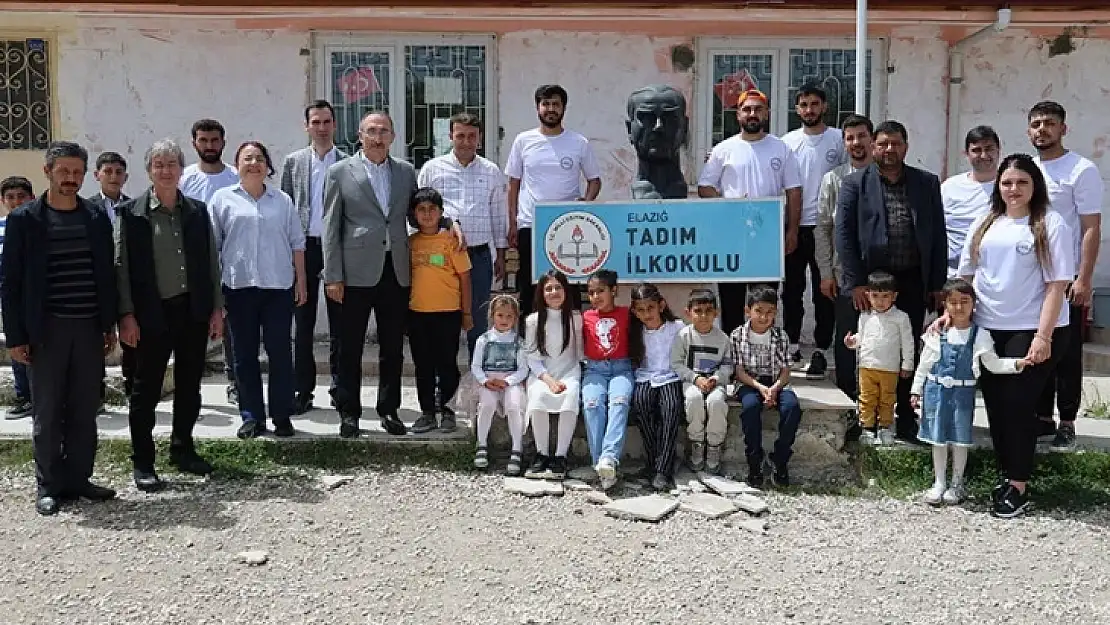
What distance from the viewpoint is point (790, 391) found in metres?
5.25

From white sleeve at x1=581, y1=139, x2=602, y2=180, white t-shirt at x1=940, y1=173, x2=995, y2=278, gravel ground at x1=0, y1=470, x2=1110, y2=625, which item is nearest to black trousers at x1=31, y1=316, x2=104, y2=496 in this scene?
gravel ground at x1=0, y1=470, x2=1110, y2=625

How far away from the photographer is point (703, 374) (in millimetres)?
5289

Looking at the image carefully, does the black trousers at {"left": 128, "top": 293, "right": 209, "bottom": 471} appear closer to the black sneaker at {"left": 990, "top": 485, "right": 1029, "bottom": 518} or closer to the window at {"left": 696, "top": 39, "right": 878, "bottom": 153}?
the black sneaker at {"left": 990, "top": 485, "right": 1029, "bottom": 518}

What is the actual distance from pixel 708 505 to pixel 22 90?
6514 mm

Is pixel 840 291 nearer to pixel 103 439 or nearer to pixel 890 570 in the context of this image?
pixel 890 570

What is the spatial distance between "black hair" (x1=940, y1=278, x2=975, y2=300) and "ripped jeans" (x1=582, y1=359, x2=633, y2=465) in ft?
5.30

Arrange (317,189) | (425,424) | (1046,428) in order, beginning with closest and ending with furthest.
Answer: (1046,428), (425,424), (317,189)

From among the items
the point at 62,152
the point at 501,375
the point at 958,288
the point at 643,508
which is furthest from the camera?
the point at 501,375

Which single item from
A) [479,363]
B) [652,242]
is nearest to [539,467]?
[479,363]

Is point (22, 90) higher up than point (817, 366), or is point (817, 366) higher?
point (22, 90)

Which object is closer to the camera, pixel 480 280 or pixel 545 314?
pixel 545 314

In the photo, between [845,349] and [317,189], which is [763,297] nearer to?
[845,349]

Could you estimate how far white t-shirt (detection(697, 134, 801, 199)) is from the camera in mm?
5973

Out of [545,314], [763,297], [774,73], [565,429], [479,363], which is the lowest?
[565,429]
